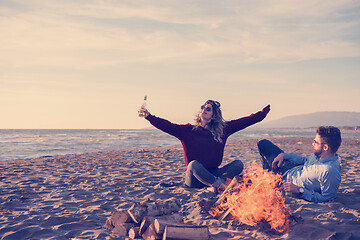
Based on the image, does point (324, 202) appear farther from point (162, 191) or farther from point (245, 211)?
point (162, 191)

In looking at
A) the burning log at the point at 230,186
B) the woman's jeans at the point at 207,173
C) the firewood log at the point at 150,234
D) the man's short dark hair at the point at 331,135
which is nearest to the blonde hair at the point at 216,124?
the woman's jeans at the point at 207,173

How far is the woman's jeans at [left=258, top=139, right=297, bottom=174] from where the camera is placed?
5.93m

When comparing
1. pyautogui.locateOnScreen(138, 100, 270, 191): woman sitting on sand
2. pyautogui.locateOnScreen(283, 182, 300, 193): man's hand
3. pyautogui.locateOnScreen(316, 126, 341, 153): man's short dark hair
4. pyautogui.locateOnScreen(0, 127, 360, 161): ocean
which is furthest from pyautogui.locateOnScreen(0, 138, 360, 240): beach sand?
pyautogui.locateOnScreen(0, 127, 360, 161): ocean

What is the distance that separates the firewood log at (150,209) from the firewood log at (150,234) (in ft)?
0.97

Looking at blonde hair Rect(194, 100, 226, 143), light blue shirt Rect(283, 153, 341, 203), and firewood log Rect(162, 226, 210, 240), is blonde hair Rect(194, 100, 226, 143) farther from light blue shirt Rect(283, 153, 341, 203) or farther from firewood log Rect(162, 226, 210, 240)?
firewood log Rect(162, 226, 210, 240)

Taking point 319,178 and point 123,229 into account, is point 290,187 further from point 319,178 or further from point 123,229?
point 123,229

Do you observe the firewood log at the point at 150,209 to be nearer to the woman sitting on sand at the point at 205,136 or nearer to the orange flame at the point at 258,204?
the orange flame at the point at 258,204

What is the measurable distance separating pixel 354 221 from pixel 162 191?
12.6 feet

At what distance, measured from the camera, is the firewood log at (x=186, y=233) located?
146 inches

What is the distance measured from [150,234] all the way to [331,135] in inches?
131

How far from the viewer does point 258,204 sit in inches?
172

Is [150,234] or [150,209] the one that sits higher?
[150,209]

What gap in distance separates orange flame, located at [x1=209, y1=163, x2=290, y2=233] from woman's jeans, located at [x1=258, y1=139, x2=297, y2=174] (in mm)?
1338

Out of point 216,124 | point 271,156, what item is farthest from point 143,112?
point 271,156
